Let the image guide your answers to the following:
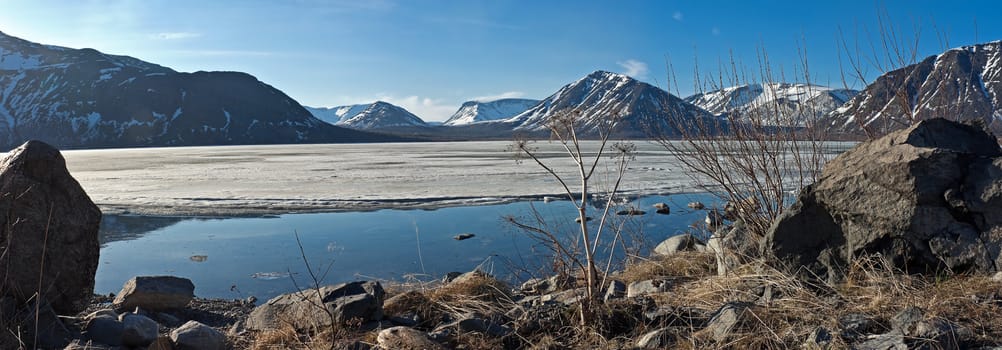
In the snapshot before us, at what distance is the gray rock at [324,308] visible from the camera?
13.1 ft

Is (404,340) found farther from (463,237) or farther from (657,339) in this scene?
(463,237)

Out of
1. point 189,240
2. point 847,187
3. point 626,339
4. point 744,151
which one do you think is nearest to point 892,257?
point 847,187

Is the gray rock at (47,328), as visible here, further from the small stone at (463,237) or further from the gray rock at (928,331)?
the small stone at (463,237)

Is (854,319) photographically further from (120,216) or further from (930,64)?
(120,216)

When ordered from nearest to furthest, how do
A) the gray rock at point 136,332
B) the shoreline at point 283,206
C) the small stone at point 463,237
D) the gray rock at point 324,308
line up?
the gray rock at point 324,308 < the gray rock at point 136,332 < the small stone at point 463,237 < the shoreline at point 283,206

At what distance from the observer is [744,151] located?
19.6 feet

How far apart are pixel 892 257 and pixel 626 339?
1772mm

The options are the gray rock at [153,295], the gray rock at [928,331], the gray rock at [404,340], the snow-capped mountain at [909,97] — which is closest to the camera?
the gray rock at [928,331]

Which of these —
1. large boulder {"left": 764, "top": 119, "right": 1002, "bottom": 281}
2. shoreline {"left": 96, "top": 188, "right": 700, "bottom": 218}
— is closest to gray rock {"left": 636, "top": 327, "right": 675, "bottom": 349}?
large boulder {"left": 764, "top": 119, "right": 1002, "bottom": 281}

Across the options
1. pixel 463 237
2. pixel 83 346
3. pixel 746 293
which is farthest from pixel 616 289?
pixel 463 237

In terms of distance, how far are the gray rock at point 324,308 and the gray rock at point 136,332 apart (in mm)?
659

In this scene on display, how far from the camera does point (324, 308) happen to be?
3814mm

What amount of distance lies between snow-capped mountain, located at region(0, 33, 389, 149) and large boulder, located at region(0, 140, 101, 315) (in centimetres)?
12435

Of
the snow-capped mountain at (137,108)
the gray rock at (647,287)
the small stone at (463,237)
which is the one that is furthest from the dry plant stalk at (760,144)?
the snow-capped mountain at (137,108)
